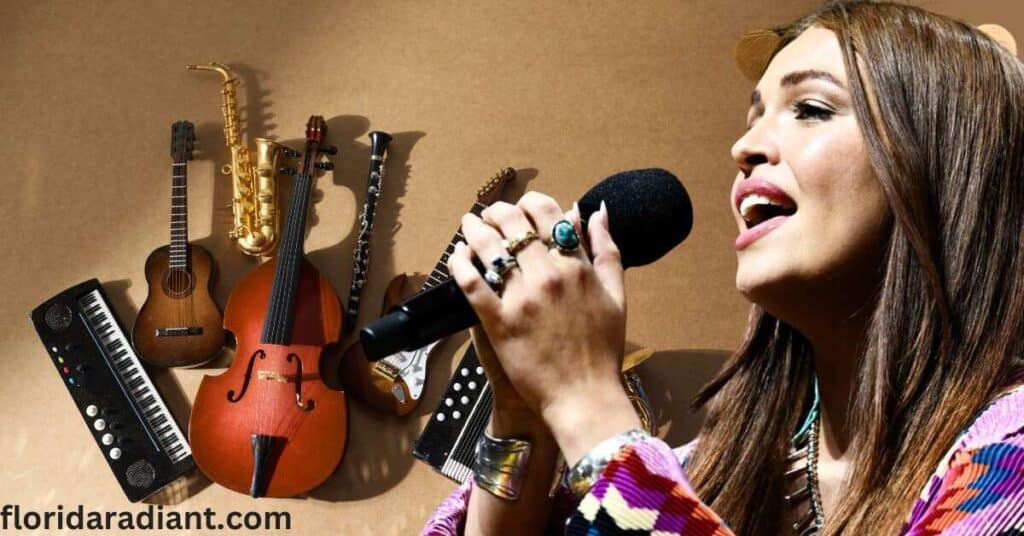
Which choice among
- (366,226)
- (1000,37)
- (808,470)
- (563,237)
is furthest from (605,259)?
(366,226)

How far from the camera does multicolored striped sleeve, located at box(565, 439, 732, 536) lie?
91 cm

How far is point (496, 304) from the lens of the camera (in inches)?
37.5

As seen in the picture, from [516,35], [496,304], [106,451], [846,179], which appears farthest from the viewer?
[516,35]

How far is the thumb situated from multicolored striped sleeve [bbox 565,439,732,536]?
0.14 metres

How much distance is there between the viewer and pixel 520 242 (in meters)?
0.96

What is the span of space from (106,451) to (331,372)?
638 mm

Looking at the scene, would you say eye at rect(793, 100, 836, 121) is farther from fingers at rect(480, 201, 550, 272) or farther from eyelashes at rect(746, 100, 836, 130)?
fingers at rect(480, 201, 550, 272)

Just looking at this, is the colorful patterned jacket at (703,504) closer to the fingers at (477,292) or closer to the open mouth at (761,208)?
the fingers at (477,292)

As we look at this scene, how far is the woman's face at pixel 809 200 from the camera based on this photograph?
1.13 m

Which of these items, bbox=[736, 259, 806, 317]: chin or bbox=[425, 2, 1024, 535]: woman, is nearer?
bbox=[425, 2, 1024, 535]: woman

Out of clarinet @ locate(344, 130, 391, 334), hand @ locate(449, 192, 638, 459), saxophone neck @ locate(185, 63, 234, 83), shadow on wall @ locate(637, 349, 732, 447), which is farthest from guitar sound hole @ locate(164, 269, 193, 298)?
hand @ locate(449, 192, 638, 459)

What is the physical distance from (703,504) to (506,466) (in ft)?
1.14

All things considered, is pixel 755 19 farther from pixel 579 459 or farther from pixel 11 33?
pixel 579 459

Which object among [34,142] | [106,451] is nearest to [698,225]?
[106,451]
